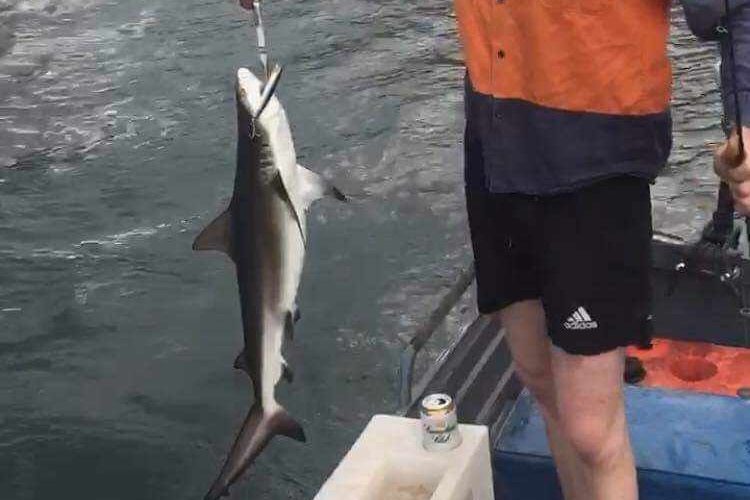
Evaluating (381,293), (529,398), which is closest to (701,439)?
(529,398)

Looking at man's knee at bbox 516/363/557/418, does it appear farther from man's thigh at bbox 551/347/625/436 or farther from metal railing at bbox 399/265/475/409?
metal railing at bbox 399/265/475/409

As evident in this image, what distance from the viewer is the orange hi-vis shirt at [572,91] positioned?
7.95ft

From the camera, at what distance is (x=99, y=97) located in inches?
454

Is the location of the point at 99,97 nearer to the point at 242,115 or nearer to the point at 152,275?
the point at 152,275

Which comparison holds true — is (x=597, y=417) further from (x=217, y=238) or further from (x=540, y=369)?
(x=217, y=238)

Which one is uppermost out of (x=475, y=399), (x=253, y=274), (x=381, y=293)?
(x=253, y=274)

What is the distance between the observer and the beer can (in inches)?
114

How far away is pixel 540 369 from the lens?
291 centimetres

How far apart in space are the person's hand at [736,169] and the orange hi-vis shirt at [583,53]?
1.04 feet

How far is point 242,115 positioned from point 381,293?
460 cm

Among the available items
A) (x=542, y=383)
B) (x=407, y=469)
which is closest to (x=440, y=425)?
(x=407, y=469)

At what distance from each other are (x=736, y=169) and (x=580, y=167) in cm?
41

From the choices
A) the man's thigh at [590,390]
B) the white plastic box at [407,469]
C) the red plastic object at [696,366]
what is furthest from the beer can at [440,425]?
the red plastic object at [696,366]

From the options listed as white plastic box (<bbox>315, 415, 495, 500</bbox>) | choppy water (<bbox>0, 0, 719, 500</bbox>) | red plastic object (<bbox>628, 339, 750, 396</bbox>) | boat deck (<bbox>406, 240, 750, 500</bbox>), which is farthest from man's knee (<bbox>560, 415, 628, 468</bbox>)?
choppy water (<bbox>0, 0, 719, 500</bbox>)
